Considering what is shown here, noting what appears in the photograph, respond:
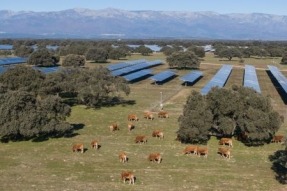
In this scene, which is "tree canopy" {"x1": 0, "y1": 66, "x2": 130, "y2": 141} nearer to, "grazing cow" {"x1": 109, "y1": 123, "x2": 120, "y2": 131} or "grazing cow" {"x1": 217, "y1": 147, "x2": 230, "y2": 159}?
"grazing cow" {"x1": 109, "y1": 123, "x2": 120, "y2": 131}

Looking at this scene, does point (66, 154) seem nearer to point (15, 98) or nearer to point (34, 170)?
point (34, 170)

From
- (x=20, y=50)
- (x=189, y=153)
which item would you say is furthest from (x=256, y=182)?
(x=20, y=50)

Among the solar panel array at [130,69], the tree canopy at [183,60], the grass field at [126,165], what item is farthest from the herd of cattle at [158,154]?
the tree canopy at [183,60]

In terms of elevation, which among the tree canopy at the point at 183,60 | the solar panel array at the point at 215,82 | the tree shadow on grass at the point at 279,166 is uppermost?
the tree canopy at the point at 183,60

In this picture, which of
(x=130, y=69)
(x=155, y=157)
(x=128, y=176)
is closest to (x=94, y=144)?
(x=155, y=157)

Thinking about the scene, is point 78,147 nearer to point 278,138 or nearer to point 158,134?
point 158,134

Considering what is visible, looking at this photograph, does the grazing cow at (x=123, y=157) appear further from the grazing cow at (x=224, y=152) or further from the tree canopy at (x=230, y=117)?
the grazing cow at (x=224, y=152)
